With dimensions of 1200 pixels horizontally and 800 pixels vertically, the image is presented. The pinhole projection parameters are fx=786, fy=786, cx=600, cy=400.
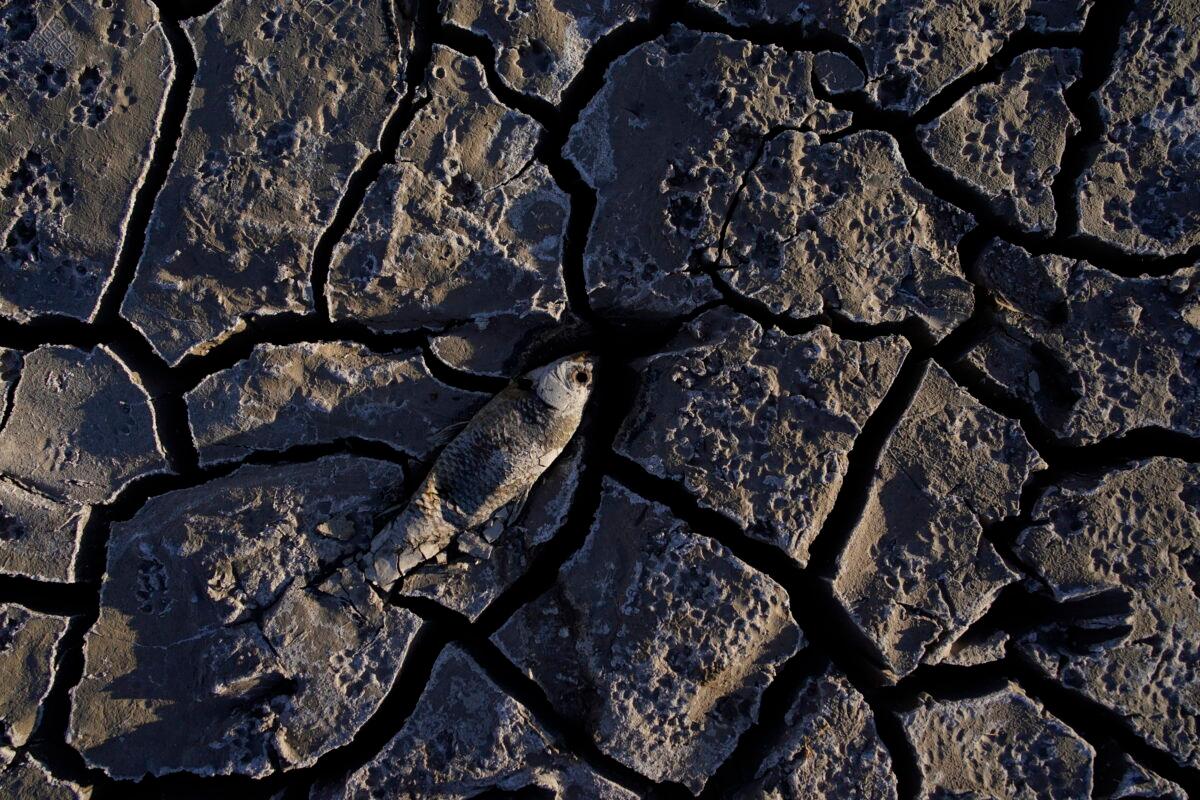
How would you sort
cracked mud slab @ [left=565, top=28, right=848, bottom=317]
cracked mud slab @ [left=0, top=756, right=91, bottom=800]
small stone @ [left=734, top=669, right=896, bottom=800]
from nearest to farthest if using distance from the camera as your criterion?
small stone @ [left=734, top=669, right=896, bottom=800]
cracked mud slab @ [left=0, top=756, right=91, bottom=800]
cracked mud slab @ [left=565, top=28, right=848, bottom=317]

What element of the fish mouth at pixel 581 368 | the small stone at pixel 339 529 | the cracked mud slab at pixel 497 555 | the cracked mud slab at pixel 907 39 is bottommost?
the small stone at pixel 339 529

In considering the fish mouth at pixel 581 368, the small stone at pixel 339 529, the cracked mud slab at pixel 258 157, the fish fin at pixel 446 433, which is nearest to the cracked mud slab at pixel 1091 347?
the fish mouth at pixel 581 368

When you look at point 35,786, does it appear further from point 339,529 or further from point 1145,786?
point 1145,786

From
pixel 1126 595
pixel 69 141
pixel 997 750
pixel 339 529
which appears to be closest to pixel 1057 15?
pixel 1126 595

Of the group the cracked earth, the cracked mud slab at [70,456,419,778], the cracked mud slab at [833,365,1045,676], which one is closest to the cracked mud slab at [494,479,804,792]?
the cracked earth

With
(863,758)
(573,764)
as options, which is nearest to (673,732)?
(573,764)

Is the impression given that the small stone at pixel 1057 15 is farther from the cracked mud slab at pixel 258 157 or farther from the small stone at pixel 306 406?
the small stone at pixel 306 406

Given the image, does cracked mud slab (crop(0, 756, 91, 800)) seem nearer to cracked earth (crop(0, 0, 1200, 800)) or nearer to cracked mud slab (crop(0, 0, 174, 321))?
cracked earth (crop(0, 0, 1200, 800))
